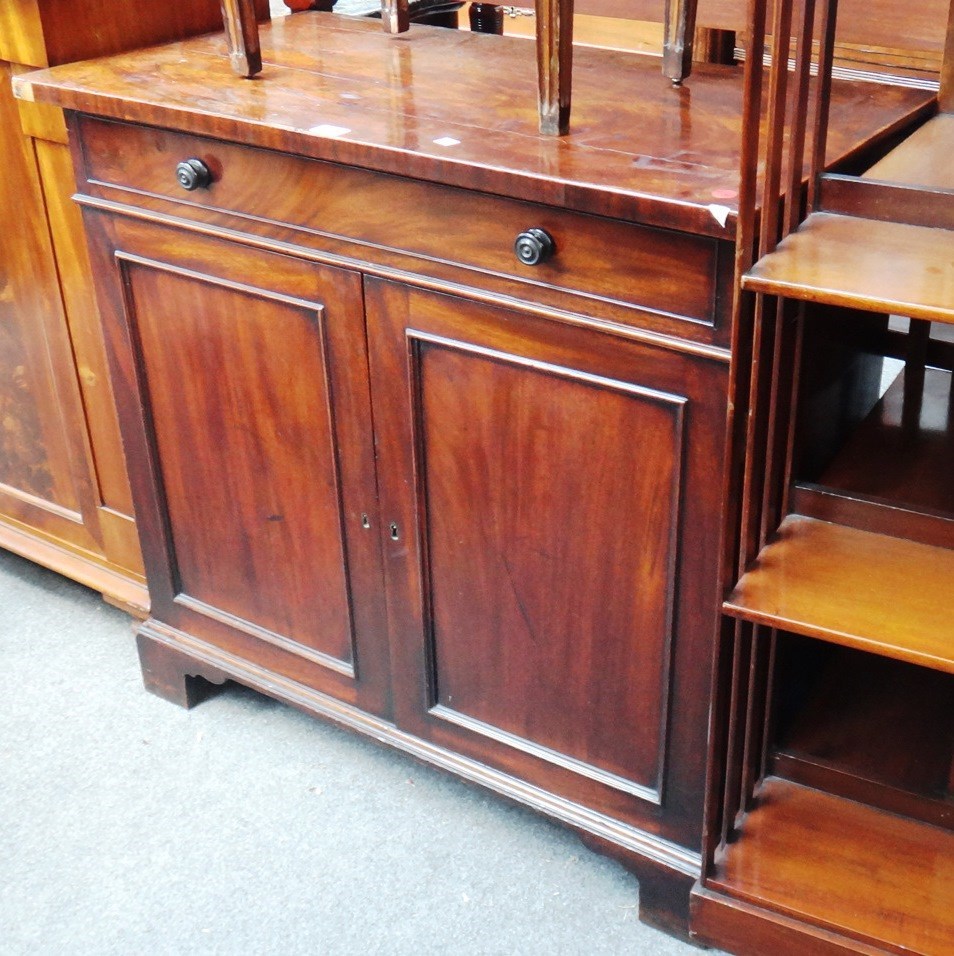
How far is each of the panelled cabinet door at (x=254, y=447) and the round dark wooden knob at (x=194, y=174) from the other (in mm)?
86

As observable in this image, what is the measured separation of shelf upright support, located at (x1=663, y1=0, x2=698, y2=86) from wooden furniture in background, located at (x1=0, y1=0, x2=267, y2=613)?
75cm

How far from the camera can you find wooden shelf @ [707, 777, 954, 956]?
4.77 feet

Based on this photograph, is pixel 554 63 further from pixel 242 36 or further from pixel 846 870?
pixel 846 870

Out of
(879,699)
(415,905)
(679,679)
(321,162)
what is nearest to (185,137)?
(321,162)

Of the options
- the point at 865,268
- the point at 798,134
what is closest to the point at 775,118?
the point at 798,134

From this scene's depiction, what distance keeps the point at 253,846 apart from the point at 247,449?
58 cm

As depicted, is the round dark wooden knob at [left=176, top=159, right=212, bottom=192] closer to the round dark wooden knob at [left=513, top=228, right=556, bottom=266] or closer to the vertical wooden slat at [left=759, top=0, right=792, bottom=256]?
the round dark wooden knob at [left=513, top=228, right=556, bottom=266]

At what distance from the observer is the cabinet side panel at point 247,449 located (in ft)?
5.49

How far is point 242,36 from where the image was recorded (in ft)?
5.36

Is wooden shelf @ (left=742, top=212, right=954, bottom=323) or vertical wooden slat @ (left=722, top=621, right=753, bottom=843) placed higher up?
wooden shelf @ (left=742, top=212, right=954, bottom=323)

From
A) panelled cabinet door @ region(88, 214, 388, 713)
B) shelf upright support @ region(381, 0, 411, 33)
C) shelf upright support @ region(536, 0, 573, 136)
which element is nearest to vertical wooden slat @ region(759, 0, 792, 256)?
shelf upright support @ region(536, 0, 573, 136)

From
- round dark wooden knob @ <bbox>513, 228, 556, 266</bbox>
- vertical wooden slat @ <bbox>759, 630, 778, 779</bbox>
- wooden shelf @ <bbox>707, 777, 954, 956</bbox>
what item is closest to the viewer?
round dark wooden knob @ <bbox>513, 228, 556, 266</bbox>

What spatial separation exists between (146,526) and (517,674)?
70cm

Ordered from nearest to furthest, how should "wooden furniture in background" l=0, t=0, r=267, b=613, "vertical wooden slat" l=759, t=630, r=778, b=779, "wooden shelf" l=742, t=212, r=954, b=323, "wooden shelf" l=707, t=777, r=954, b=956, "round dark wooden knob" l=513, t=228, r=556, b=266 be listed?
"wooden shelf" l=742, t=212, r=954, b=323 < "round dark wooden knob" l=513, t=228, r=556, b=266 < "wooden shelf" l=707, t=777, r=954, b=956 < "vertical wooden slat" l=759, t=630, r=778, b=779 < "wooden furniture in background" l=0, t=0, r=267, b=613
